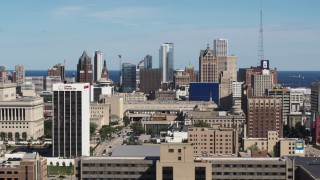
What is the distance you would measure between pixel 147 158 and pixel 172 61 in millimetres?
141036

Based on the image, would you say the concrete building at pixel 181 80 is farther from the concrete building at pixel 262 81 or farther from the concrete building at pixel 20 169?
the concrete building at pixel 20 169

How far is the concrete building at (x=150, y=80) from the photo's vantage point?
459 feet

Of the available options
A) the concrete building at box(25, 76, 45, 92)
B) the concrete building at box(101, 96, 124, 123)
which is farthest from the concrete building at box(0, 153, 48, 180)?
the concrete building at box(25, 76, 45, 92)

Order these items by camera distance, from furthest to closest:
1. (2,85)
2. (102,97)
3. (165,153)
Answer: (102,97), (2,85), (165,153)

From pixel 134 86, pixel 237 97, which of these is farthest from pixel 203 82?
pixel 134 86

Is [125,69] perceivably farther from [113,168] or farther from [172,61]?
[113,168]

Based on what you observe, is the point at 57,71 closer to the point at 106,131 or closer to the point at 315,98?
the point at 106,131

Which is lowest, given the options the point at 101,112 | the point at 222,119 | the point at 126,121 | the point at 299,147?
the point at 126,121

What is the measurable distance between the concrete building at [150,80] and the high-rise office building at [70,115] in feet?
267

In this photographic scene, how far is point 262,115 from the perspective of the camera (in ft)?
240

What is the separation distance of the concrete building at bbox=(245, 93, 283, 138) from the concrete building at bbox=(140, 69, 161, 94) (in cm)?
6745

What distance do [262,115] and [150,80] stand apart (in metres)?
68.4

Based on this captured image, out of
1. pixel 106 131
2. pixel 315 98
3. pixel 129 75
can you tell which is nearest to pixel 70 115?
pixel 106 131

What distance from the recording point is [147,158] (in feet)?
122
